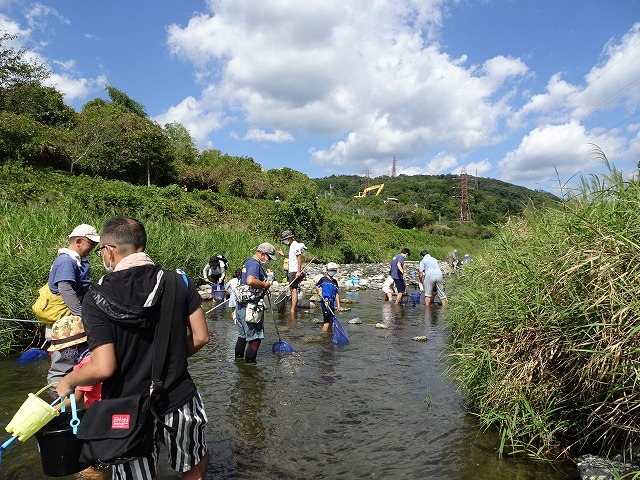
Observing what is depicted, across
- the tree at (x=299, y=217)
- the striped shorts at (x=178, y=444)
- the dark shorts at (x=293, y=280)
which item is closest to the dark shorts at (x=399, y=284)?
the dark shorts at (x=293, y=280)

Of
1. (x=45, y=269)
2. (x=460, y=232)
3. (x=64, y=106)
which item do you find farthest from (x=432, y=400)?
(x=460, y=232)

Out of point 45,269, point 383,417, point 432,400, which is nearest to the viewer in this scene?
point 383,417

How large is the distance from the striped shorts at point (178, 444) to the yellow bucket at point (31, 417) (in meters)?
0.49

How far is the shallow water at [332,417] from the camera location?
3973 mm

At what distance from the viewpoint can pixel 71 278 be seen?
4008 millimetres

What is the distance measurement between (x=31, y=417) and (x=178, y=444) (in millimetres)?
828

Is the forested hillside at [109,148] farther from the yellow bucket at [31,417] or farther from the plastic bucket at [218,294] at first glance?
the yellow bucket at [31,417]

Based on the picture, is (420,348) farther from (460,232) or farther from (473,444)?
(460,232)

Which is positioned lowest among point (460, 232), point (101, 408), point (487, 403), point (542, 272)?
point (487, 403)

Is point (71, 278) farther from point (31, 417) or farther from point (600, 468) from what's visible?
point (600, 468)

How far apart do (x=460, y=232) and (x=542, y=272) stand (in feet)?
204

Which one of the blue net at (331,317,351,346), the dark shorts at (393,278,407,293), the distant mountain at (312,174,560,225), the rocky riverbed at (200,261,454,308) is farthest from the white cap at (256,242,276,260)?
the distant mountain at (312,174,560,225)

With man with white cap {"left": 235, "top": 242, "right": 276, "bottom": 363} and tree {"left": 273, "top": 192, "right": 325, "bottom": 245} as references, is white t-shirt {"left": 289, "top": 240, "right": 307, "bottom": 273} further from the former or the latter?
tree {"left": 273, "top": 192, "right": 325, "bottom": 245}

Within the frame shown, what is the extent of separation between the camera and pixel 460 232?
63.3m
